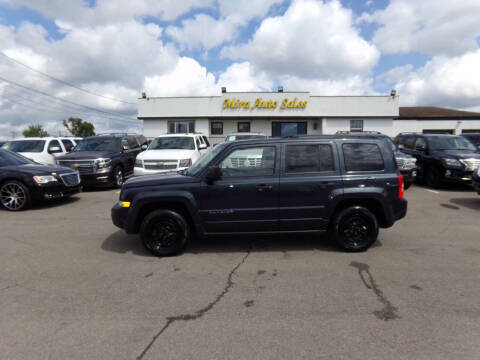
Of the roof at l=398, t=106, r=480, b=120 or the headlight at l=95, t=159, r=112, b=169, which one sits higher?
the roof at l=398, t=106, r=480, b=120

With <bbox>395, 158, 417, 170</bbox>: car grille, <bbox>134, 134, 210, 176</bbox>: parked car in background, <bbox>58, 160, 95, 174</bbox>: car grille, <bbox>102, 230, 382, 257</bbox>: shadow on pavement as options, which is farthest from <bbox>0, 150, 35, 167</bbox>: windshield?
<bbox>395, 158, 417, 170</bbox>: car grille

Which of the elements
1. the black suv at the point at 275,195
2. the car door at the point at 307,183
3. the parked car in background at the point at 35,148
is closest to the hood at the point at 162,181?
the black suv at the point at 275,195

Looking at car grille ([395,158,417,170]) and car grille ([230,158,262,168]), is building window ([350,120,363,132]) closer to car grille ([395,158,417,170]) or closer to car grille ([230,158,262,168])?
car grille ([395,158,417,170])

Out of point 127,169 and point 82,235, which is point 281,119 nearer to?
point 127,169

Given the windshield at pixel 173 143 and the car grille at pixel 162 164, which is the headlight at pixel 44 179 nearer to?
the car grille at pixel 162 164

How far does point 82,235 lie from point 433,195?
974 centimetres

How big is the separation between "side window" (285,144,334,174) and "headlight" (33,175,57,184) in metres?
6.60

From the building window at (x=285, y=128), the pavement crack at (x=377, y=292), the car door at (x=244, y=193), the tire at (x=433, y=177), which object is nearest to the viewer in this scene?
the pavement crack at (x=377, y=292)

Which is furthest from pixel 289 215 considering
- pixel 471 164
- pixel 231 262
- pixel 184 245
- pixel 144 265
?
pixel 471 164

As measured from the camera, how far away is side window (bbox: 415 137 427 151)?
36.2 ft

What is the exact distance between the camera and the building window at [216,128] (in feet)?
84.3

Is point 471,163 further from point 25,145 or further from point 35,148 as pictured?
point 25,145

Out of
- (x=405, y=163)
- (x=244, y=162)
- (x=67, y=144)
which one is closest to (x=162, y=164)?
(x=244, y=162)

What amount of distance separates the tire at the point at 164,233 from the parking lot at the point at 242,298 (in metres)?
0.22
